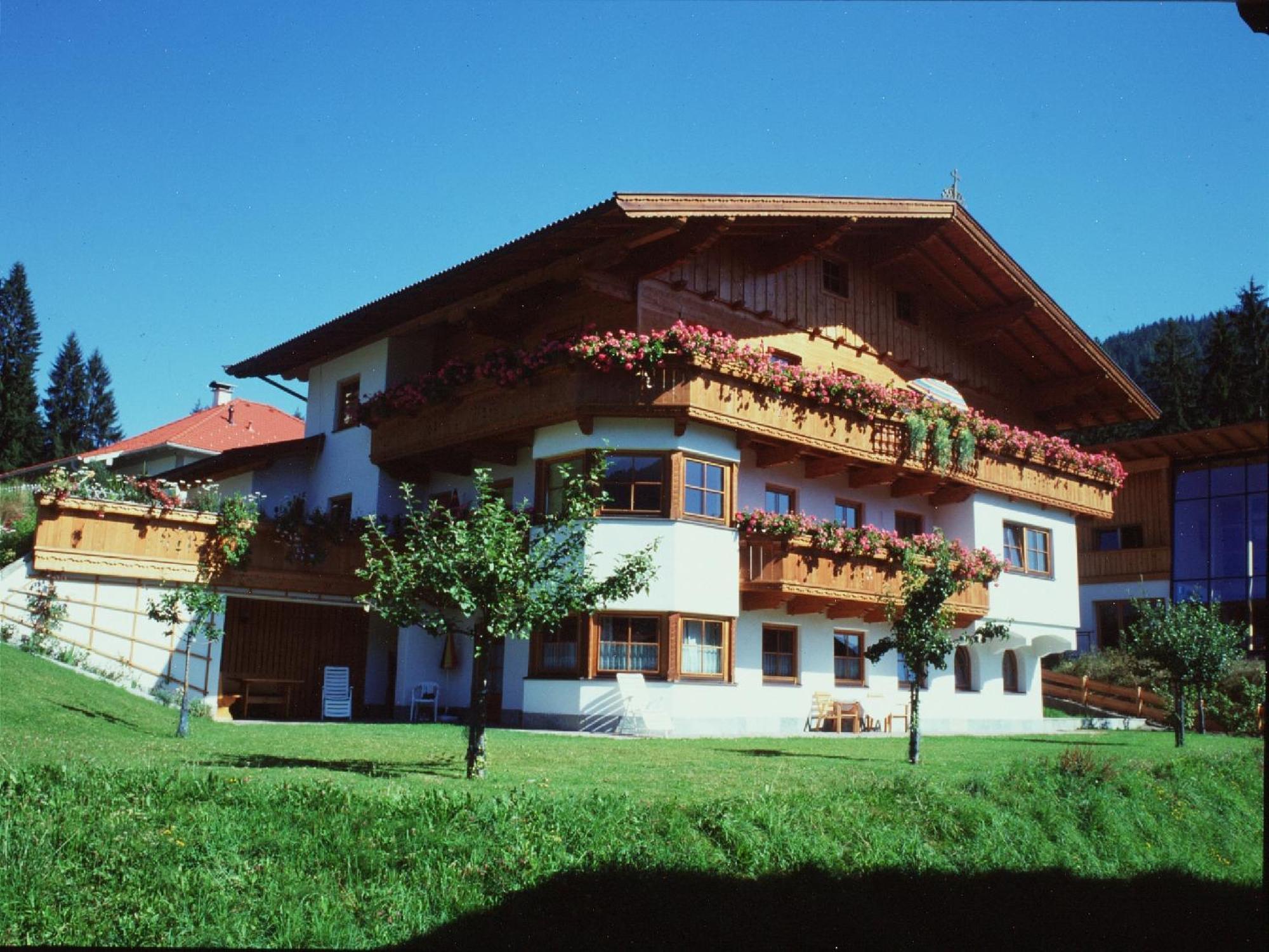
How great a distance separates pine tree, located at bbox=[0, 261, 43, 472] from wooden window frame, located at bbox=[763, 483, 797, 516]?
48254 millimetres

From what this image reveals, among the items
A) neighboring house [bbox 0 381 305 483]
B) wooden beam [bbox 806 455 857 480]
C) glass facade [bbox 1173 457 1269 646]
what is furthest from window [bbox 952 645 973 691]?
neighboring house [bbox 0 381 305 483]

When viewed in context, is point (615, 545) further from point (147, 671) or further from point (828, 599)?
point (147, 671)

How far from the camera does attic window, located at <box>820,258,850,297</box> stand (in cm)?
2683

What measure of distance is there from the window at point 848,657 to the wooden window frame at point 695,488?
4.55 m

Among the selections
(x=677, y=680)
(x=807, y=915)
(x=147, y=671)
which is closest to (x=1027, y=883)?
(x=807, y=915)

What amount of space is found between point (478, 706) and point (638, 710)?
835 centimetres

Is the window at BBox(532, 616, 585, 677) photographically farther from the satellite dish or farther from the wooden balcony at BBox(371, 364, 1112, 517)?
the satellite dish

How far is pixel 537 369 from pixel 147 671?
8.94 m

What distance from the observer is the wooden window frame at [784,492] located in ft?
80.9

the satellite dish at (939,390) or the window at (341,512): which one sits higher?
Answer: the satellite dish at (939,390)

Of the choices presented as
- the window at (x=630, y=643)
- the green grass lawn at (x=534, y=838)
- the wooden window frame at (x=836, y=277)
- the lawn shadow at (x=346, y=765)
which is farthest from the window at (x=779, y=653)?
the lawn shadow at (x=346, y=765)

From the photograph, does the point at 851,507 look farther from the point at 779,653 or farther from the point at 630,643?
the point at 630,643

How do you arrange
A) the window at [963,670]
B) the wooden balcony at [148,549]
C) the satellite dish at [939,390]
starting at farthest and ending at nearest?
the window at [963,670] → the satellite dish at [939,390] → the wooden balcony at [148,549]

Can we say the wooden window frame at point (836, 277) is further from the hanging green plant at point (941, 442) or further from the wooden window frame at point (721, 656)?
the wooden window frame at point (721, 656)
